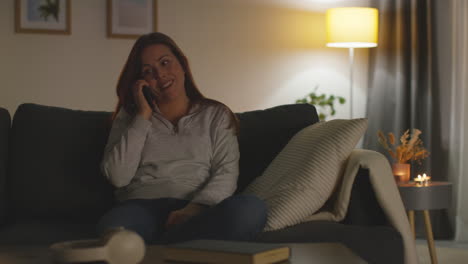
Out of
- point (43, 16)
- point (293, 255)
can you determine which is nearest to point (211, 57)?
point (43, 16)

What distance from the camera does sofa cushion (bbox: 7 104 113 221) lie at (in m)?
2.33

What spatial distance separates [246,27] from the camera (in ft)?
14.4

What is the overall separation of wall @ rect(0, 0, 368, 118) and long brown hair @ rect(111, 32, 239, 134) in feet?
5.75

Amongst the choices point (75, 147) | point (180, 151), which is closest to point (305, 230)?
point (180, 151)

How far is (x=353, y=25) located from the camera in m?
3.97

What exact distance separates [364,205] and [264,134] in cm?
54

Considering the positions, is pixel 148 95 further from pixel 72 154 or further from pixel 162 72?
pixel 72 154

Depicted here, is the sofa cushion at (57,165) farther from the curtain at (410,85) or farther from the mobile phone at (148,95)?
the curtain at (410,85)

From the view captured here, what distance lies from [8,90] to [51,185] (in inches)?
76.1

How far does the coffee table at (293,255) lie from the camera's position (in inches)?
50.3

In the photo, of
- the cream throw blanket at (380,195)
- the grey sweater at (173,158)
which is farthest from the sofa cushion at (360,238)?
the grey sweater at (173,158)

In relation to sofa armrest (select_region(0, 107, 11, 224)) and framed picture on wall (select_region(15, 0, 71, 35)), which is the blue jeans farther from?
framed picture on wall (select_region(15, 0, 71, 35))

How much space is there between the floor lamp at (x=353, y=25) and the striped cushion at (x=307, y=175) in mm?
1884

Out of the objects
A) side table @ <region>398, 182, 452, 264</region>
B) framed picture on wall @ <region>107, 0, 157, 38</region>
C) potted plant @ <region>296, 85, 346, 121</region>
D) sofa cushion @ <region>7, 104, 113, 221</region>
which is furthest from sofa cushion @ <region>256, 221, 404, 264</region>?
framed picture on wall @ <region>107, 0, 157, 38</region>
